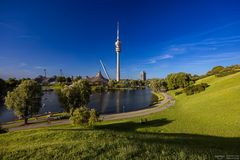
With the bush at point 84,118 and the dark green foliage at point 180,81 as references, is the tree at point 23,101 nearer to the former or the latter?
the bush at point 84,118

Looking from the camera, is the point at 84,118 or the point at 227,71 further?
the point at 227,71

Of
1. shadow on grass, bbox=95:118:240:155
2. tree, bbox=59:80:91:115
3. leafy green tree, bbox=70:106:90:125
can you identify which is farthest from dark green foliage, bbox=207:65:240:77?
shadow on grass, bbox=95:118:240:155

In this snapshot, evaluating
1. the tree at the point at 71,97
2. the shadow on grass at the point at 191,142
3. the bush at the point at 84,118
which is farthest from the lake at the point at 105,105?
the shadow on grass at the point at 191,142

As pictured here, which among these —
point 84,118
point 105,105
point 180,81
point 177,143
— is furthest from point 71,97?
point 180,81

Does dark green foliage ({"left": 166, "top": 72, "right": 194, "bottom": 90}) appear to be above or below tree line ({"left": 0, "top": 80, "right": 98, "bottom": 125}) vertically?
above

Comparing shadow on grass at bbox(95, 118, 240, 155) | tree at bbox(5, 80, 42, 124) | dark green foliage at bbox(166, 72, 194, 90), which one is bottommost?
shadow on grass at bbox(95, 118, 240, 155)

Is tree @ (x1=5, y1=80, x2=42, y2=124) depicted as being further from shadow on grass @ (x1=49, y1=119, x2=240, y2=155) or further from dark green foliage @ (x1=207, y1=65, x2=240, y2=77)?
dark green foliage @ (x1=207, y1=65, x2=240, y2=77)

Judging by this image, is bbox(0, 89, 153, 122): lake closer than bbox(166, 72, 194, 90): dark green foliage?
Yes

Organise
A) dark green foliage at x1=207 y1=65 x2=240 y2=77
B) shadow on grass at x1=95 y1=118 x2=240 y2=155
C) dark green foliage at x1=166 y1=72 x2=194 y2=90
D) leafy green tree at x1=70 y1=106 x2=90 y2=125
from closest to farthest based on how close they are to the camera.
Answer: shadow on grass at x1=95 y1=118 x2=240 y2=155 → leafy green tree at x1=70 y1=106 x2=90 y2=125 → dark green foliage at x1=207 y1=65 x2=240 y2=77 → dark green foliage at x1=166 y1=72 x2=194 y2=90

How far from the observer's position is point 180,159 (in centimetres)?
906

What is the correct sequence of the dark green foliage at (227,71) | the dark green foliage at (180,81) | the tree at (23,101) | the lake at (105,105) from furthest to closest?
the dark green foliage at (180,81), the dark green foliage at (227,71), the lake at (105,105), the tree at (23,101)

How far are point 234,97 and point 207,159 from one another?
1704 inches

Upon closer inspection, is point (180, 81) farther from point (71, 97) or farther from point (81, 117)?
point (81, 117)

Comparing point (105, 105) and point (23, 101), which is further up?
point (23, 101)
